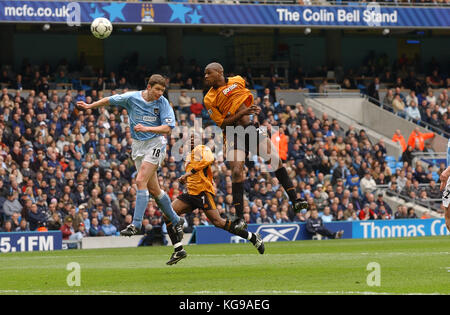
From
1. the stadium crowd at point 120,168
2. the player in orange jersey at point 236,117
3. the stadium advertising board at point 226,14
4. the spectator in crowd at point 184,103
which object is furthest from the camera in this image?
the spectator in crowd at point 184,103

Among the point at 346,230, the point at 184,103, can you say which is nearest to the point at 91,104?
the point at 346,230

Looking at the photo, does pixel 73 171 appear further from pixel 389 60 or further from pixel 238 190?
pixel 389 60

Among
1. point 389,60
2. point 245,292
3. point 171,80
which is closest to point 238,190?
point 245,292

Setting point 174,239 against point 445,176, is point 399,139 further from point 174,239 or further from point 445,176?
point 445,176

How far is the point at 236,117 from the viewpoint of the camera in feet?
49.2

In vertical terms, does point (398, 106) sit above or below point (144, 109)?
below

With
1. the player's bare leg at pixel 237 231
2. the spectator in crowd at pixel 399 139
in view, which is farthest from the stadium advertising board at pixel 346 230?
the player's bare leg at pixel 237 231

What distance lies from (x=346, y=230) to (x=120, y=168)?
7.17m

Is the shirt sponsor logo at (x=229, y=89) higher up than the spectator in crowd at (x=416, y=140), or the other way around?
the shirt sponsor logo at (x=229, y=89)

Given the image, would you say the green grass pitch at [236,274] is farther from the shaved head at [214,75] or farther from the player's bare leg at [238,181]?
the shaved head at [214,75]

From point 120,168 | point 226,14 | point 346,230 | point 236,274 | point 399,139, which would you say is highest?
point 226,14

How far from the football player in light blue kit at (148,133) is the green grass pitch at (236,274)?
1164mm

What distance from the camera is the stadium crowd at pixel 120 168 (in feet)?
85.4

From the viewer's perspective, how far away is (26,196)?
83.3ft
